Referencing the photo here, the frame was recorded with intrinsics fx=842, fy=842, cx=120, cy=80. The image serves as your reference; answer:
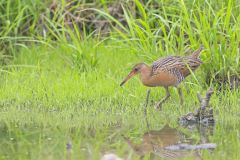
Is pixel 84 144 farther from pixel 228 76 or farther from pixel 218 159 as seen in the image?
pixel 228 76

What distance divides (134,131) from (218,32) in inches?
76.1

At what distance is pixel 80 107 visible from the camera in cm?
855

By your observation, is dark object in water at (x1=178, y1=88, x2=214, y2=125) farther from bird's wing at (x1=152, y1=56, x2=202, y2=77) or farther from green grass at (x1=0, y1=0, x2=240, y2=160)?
bird's wing at (x1=152, y1=56, x2=202, y2=77)

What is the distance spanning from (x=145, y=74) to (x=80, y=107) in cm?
75

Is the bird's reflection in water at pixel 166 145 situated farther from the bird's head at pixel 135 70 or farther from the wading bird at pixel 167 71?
the bird's head at pixel 135 70

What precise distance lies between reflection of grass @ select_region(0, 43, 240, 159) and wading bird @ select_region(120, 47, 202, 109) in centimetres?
16

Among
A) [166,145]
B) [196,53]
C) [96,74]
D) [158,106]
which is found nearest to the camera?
[166,145]

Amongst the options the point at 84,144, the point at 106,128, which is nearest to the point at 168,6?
the point at 106,128

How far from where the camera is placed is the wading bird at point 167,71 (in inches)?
340

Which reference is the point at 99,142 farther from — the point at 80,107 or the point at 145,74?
the point at 145,74

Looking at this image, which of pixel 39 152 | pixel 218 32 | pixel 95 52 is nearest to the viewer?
pixel 39 152

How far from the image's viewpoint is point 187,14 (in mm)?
9023

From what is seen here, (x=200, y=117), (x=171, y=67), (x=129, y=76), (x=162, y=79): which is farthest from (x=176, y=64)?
(x=200, y=117)

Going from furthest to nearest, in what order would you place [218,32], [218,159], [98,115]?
[218,32]
[98,115]
[218,159]
